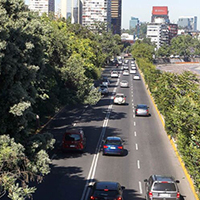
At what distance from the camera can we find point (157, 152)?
31391 millimetres

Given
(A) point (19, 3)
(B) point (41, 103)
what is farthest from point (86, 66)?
(A) point (19, 3)

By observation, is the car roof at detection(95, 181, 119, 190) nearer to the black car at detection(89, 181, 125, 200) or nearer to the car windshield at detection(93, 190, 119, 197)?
the black car at detection(89, 181, 125, 200)

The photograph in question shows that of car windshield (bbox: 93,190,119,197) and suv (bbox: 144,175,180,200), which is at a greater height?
car windshield (bbox: 93,190,119,197)

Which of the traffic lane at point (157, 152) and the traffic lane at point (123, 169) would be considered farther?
the traffic lane at point (157, 152)

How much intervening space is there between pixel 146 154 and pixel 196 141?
30.5 feet

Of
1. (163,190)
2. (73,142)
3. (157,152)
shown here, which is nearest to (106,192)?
(163,190)

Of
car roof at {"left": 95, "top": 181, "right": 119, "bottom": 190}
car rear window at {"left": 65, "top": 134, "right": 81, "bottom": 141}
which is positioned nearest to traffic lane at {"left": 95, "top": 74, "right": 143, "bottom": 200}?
car rear window at {"left": 65, "top": 134, "right": 81, "bottom": 141}

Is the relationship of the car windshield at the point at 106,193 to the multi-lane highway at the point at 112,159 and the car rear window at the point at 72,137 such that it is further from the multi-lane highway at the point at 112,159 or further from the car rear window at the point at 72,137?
the car rear window at the point at 72,137

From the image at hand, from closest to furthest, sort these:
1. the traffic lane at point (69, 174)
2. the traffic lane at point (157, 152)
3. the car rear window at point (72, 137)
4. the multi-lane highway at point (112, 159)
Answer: the traffic lane at point (69, 174) < the multi-lane highway at point (112, 159) < the traffic lane at point (157, 152) < the car rear window at point (72, 137)

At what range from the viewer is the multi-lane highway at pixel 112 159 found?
2248cm

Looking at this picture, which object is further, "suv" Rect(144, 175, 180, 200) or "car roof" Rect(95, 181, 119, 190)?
"suv" Rect(144, 175, 180, 200)

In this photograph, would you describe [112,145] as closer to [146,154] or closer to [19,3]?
[146,154]

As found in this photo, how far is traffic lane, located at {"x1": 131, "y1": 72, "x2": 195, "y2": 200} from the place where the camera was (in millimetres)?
25923

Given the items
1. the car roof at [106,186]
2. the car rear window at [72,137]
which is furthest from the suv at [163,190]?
the car rear window at [72,137]
